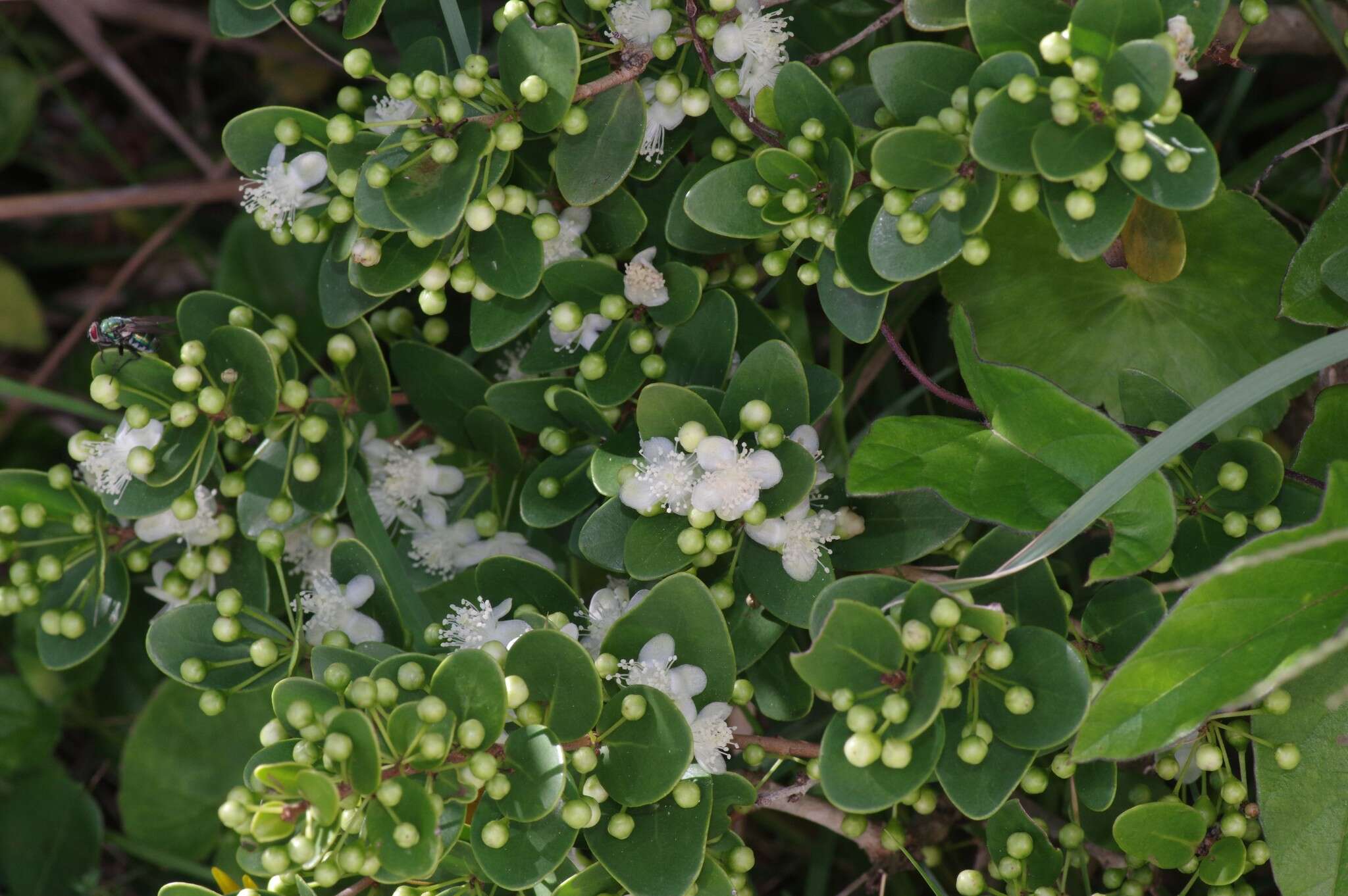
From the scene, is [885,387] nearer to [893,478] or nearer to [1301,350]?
[893,478]

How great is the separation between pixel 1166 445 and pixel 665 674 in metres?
0.62

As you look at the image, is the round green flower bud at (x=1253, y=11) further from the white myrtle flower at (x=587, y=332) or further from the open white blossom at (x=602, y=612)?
the open white blossom at (x=602, y=612)

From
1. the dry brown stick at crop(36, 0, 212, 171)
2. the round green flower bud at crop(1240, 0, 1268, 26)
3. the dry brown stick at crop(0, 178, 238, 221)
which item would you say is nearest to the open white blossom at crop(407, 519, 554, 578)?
the dry brown stick at crop(0, 178, 238, 221)

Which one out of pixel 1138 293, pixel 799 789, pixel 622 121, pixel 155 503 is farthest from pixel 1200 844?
pixel 155 503

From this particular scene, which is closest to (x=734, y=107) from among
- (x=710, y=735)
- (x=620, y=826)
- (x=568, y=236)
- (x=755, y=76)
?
(x=755, y=76)

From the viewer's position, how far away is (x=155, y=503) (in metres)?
1.62

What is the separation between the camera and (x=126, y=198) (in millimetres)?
2406

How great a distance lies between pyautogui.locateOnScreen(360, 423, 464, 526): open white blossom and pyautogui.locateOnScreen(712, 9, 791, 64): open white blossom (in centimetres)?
73

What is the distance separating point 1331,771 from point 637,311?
1.05 m

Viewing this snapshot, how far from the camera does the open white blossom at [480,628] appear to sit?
148cm

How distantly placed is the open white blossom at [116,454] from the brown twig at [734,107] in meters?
0.87

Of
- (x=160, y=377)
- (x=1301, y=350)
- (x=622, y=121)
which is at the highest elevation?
(x=622, y=121)

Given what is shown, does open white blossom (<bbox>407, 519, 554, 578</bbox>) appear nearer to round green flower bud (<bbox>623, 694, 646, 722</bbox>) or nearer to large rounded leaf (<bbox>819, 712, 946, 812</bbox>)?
round green flower bud (<bbox>623, 694, 646, 722</bbox>)

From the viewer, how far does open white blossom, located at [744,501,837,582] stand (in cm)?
143
